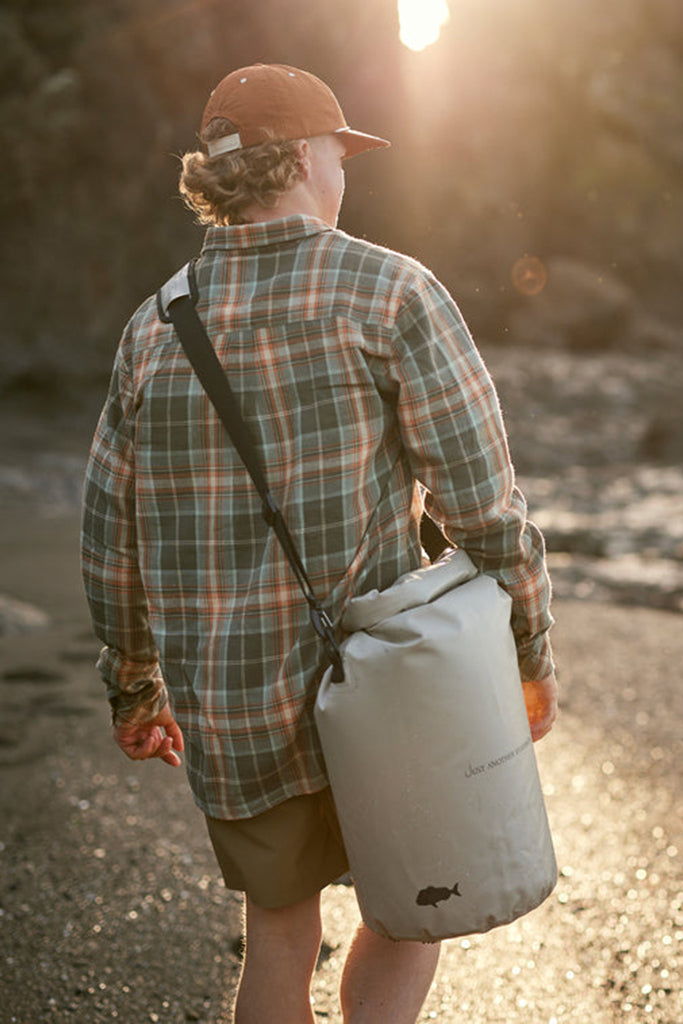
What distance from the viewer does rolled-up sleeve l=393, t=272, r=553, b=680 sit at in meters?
1.45

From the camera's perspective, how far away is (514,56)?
25688mm

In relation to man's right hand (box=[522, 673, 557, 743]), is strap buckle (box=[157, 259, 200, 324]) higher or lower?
higher

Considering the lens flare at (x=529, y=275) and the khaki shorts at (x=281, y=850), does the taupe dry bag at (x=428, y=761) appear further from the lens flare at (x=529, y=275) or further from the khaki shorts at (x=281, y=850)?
the lens flare at (x=529, y=275)

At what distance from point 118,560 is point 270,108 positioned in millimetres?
749

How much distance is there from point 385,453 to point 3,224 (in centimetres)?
2195

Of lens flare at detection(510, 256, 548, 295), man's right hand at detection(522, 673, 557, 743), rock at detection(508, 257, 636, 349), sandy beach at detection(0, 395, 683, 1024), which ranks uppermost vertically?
man's right hand at detection(522, 673, 557, 743)

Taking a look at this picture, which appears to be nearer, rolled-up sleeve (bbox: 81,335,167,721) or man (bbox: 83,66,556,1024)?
man (bbox: 83,66,556,1024)

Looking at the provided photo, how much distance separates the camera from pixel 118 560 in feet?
5.60

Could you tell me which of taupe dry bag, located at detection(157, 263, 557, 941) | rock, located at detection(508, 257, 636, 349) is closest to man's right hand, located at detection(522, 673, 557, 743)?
taupe dry bag, located at detection(157, 263, 557, 941)

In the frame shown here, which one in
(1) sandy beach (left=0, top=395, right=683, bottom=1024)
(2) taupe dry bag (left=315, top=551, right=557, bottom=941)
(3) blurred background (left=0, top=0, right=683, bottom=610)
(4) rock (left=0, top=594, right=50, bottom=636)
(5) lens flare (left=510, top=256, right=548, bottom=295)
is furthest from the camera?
(5) lens flare (left=510, top=256, right=548, bottom=295)

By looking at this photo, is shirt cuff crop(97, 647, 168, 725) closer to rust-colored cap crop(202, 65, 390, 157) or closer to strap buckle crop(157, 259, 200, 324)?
strap buckle crop(157, 259, 200, 324)

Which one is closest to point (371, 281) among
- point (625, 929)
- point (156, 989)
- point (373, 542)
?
point (373, 542)

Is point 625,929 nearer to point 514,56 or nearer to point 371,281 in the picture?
point 371,281

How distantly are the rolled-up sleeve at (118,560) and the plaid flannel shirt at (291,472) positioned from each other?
0.06 metres
